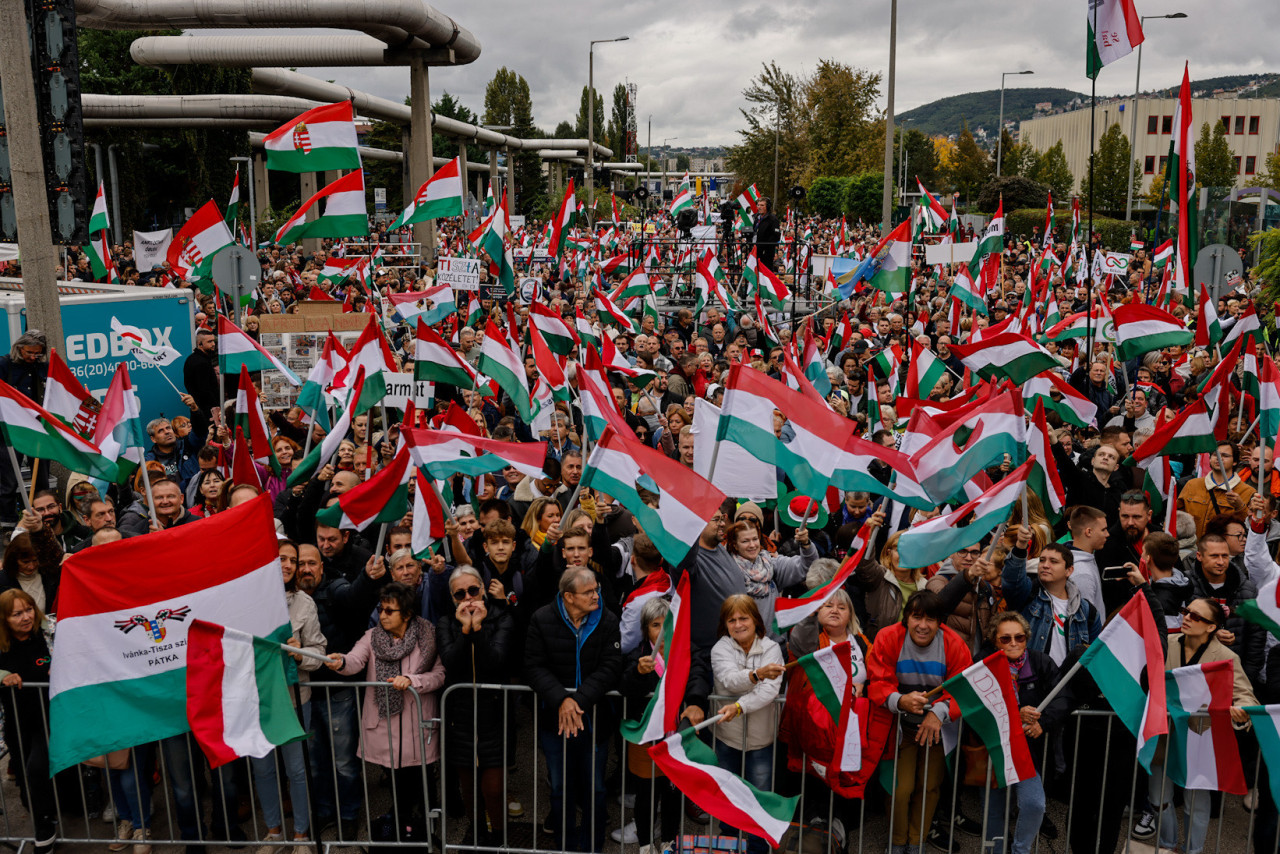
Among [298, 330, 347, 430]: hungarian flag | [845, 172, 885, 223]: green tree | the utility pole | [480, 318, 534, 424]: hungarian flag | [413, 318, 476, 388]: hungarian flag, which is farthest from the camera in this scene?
[845, 172, 885, 223]: green tree

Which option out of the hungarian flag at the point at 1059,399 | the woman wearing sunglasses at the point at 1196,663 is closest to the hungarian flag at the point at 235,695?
the woman wearing sunglasses at the point at 1196,663

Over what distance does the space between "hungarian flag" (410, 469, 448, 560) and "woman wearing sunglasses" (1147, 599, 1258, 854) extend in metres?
3.83

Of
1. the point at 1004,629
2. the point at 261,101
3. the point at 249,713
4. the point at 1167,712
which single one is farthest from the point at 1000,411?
the point at 261,101

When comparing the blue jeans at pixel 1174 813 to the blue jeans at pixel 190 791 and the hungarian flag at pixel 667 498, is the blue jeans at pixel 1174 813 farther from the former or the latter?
the blue jeans at pixel 190 791

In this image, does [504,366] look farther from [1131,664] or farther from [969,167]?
[969,167]

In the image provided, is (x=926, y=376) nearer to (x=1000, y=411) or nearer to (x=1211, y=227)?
(x=1000, y=411)

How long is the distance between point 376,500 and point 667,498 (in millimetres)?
1804

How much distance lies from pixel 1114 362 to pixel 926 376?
143 inches

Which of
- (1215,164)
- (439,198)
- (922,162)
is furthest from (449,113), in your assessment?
(439,198)

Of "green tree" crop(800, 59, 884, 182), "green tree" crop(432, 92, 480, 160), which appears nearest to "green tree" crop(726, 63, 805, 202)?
"green tree" crop(800, 59, 884, 182)

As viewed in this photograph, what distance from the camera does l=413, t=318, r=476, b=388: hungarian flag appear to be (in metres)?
8.79

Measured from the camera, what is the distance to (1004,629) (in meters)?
5.58

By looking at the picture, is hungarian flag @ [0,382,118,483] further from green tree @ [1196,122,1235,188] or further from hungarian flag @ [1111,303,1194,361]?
green tree @ [1196,122,1235,188]

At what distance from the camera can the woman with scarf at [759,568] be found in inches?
257
